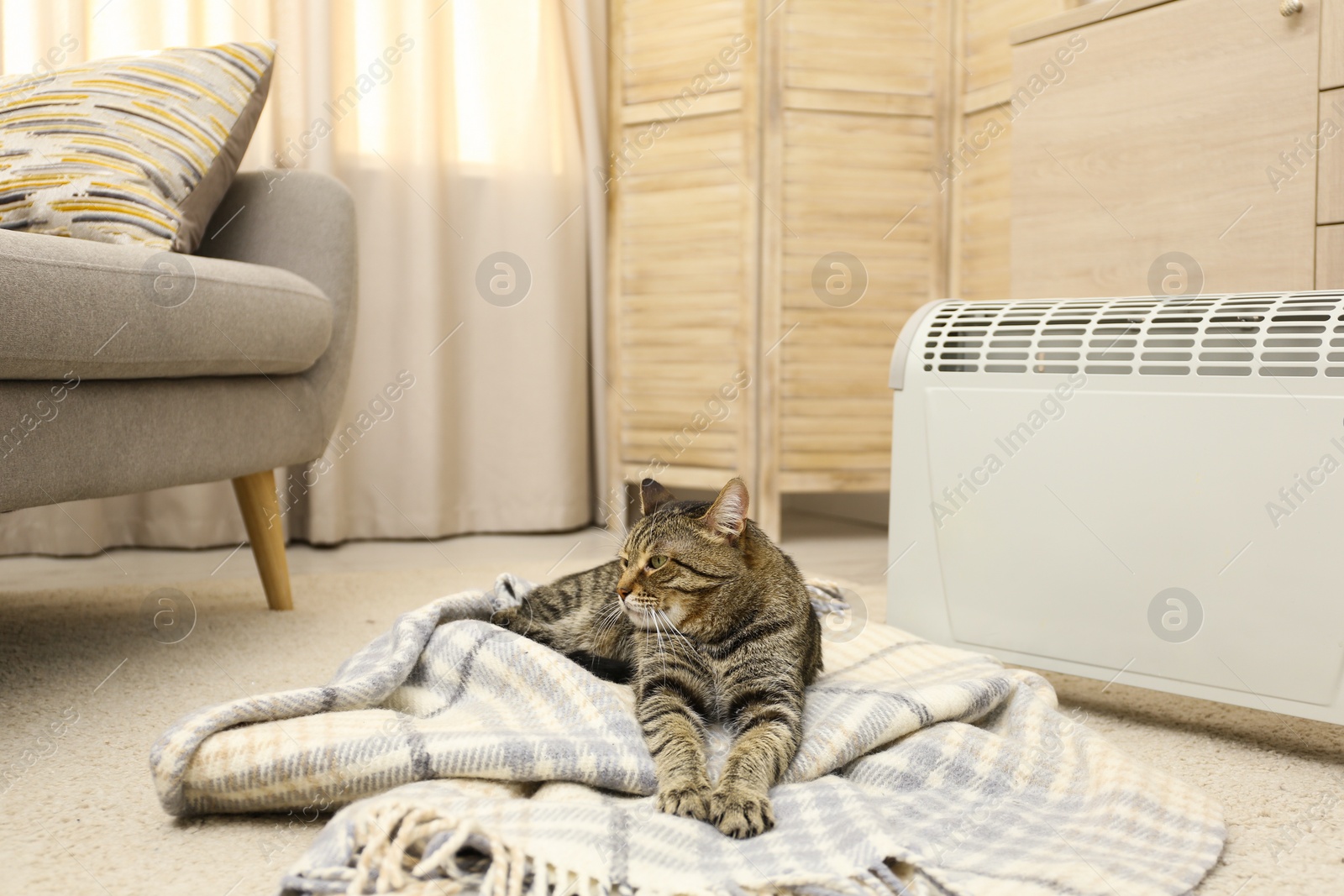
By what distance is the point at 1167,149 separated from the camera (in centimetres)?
148

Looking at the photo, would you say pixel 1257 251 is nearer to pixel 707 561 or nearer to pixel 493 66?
pixel 707 561

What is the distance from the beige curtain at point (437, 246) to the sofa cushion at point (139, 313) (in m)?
1.06

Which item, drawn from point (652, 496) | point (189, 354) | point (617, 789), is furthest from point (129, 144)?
point (617, 789)

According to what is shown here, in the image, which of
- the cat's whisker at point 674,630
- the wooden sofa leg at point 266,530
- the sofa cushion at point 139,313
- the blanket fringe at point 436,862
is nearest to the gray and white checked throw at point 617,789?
the blanket fringe at point 436,862

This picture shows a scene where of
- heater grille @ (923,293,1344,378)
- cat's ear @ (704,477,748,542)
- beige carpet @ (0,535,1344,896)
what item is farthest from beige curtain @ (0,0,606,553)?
cat's ear @ (704,477,748,542)

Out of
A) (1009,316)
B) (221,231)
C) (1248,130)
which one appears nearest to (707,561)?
(1009,316)

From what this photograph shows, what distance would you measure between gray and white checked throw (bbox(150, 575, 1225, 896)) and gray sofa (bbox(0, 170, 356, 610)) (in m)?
0.51

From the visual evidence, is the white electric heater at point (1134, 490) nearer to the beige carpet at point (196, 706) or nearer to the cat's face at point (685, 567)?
the beige carpet at point (196, 706)

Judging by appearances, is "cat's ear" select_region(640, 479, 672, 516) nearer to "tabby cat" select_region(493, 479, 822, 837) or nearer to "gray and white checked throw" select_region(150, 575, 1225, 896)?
"tabby cat" select_region(493, 479, 822, 837)

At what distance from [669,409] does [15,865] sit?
2.11 metres

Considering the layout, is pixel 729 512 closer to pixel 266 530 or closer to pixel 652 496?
pixel 652 496

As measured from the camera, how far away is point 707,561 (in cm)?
112

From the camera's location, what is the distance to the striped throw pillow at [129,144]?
1519mm

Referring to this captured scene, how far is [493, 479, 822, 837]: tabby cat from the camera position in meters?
1.02
